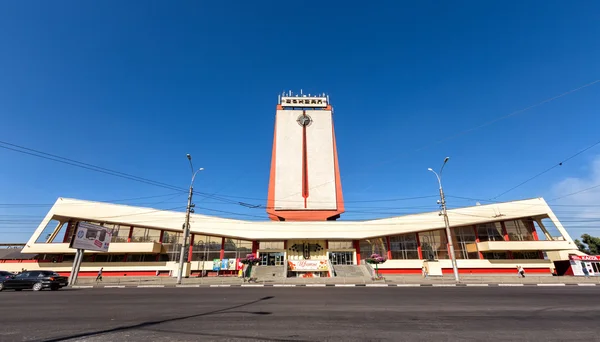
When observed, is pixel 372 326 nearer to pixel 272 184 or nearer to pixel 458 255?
pixel 458 255

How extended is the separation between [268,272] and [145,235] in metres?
20.7

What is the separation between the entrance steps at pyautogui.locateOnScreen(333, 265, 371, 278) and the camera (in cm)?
3177

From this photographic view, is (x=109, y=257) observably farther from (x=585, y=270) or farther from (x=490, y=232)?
(x=585, y=270)

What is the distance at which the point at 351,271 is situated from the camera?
33.3 metres

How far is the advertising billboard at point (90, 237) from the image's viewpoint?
24.7 meters

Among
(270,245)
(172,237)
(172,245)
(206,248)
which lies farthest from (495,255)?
(172,237)

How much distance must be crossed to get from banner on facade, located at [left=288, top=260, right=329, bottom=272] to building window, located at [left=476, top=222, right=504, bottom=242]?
23.0 meters

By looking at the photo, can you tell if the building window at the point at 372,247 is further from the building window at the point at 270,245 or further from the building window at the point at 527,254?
the building window at the point at 527,254

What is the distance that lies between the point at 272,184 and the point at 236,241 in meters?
13.0

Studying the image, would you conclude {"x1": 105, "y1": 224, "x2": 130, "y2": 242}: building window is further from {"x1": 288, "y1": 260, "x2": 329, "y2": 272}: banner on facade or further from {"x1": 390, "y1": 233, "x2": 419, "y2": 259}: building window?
{"x1": 390, "y1": 233, "x2": 419, "y2": 259}: building window

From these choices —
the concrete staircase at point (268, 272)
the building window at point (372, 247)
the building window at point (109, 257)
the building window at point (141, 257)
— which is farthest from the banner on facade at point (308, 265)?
the building window at point (109, 257)

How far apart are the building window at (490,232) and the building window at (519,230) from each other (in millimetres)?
1001

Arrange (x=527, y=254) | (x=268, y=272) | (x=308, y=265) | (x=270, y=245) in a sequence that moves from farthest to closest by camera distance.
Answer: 1. (x=270, y=245)
2. (x=308, y=265)
3. (x=527, y=254)
4. (x=268, y=272)

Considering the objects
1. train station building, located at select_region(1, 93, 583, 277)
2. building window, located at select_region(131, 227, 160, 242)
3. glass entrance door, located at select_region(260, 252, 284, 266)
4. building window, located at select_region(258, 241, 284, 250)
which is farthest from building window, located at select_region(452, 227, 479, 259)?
building window, located at select_region(131, 227, 160, 242)
